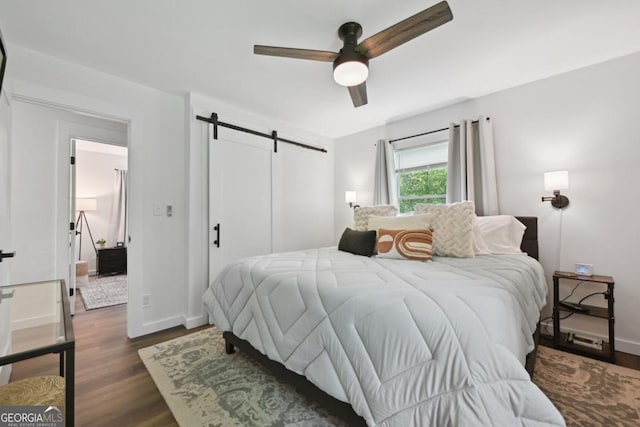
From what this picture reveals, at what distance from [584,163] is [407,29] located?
87.2 inches

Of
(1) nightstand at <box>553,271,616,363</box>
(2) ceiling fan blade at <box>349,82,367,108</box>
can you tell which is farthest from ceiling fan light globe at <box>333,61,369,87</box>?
(1) nightstand at <box>553,271,616,363</box>

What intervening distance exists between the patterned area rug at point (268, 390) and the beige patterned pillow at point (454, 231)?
100cm

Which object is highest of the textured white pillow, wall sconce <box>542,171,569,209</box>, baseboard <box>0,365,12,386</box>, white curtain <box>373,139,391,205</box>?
white curtain <box>373,139,391,205</box>

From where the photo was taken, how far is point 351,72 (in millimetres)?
1865

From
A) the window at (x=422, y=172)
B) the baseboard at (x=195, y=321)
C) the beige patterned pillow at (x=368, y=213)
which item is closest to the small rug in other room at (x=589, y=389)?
the beige patterned pillow at (x=368, y=213)

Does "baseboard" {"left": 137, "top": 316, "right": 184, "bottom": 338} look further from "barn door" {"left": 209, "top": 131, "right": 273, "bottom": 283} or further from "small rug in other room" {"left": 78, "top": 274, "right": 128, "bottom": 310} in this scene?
"small rug in other room" {"left": 78, "top": 274, "right": 128, "bottom": 310}

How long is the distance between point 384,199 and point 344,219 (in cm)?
88

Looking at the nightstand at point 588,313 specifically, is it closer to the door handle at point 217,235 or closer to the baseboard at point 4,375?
the door handle at point 217,235

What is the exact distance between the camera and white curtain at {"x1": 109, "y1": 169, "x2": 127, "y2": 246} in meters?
5.73

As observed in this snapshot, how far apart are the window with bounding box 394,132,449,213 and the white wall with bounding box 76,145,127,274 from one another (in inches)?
222

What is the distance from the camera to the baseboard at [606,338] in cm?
219

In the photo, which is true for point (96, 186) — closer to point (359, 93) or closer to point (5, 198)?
point (5, 198)

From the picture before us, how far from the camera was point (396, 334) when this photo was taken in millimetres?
1077

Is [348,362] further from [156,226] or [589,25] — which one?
[589,25]
